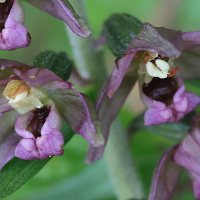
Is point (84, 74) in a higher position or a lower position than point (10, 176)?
higher

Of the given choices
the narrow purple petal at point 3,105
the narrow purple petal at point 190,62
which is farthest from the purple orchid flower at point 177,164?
the narrow purple petal at point 3,105

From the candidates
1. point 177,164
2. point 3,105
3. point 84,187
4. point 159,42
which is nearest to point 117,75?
point 159,42

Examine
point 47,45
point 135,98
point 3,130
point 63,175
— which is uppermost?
point 3,130

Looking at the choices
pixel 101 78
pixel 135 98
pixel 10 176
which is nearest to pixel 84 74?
A: pixel 101 78

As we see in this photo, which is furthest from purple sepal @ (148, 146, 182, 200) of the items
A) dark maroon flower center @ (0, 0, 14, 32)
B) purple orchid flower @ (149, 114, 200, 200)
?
dark maroon flower center @ (0, 0, 14, 32)

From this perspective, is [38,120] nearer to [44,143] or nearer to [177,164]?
[44,143]

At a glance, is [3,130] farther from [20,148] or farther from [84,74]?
[84,74]
